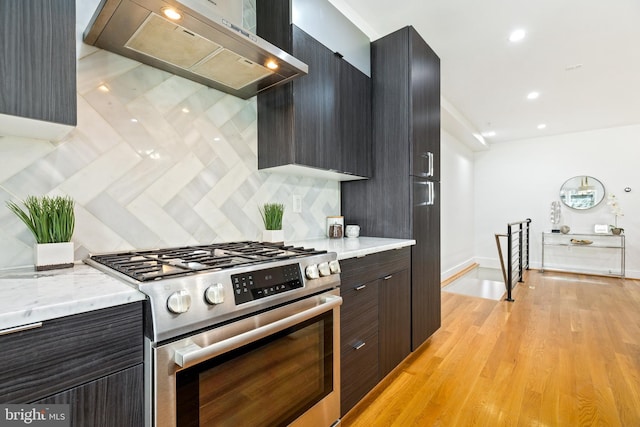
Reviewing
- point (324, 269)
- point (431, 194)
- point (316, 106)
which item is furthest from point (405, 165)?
point (324, 269)

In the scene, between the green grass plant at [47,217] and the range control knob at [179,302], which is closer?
the range control knob at [179,302]

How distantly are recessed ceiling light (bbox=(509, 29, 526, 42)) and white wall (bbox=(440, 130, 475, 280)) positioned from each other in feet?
7.58

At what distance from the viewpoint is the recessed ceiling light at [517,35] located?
8.61 ft

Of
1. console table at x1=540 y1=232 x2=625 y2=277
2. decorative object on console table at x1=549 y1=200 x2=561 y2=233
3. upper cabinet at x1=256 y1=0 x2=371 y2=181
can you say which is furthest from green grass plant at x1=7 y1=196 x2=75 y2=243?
decorative object on console table at x1=549 y1=200 x2=561 y2=233

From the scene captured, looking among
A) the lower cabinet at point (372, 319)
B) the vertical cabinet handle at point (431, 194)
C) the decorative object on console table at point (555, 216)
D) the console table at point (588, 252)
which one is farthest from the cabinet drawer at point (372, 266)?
the decorative object on console table at point (555, 216)

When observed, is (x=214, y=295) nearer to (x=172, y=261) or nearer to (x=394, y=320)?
(x=172, y=261)

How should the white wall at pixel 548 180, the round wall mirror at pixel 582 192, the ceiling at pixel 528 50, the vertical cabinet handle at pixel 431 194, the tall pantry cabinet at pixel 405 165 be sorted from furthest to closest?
the round wall mirror at pixel 582 192 < the white wall at pixel 548 180 < the vertical cabinet handle at pixel 431 194 < the ceiling at pixel 528 50 < the tall pantry cabinet at pixel 405 165

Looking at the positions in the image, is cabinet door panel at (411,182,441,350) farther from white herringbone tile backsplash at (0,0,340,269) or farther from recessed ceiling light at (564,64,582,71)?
recessed ceiling light at (564,64,582,71)

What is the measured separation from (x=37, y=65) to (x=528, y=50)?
12.3ft

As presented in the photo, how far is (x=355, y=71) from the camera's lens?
2.19 metres

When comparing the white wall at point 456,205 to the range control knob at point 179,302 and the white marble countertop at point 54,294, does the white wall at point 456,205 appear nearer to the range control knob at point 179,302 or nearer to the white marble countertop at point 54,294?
the range control knob at point 179,302

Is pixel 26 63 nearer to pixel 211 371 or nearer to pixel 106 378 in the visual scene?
pixel 106 378

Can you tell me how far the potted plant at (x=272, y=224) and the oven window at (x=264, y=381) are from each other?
675mm

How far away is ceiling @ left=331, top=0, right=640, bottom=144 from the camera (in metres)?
2.36
